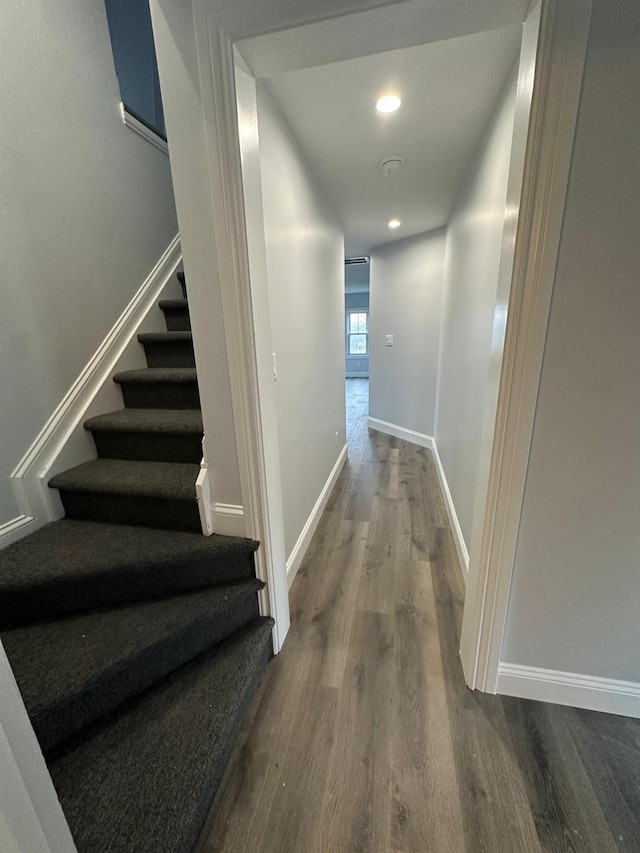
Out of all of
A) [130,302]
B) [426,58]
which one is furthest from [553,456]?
[130,302]

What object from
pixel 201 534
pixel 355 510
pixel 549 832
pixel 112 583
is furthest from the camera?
pixel 355 510

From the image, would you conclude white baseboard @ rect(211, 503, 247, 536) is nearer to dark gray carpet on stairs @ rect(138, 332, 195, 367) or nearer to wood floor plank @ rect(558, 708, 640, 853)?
dark gray carpet on stairs @ rect(138, 332, 195, 367)

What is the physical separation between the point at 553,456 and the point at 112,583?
5.20ft

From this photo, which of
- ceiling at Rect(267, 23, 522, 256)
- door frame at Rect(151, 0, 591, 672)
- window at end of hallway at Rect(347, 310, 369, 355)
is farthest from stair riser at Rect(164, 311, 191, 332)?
window at end of hallway at Rect(347, 310, 369, 355)

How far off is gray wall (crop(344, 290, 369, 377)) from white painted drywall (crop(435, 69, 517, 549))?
601 centimetres

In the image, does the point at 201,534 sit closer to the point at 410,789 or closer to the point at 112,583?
the point at 112,583

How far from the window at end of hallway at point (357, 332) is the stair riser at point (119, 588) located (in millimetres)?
8219

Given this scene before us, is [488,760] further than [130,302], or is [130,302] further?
[130,302]

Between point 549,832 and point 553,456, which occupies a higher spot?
point 553,456

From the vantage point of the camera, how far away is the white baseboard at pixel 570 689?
1181 millimetres

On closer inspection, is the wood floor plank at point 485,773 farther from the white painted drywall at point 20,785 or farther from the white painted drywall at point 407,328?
the white painted drywall at point 407,328

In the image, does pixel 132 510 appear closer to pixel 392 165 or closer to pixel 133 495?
pixel 133 495

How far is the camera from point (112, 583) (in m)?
1.23

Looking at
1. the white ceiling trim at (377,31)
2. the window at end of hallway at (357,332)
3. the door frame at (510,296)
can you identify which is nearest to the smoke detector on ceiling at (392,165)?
the white ceiling trim at (377,31)
